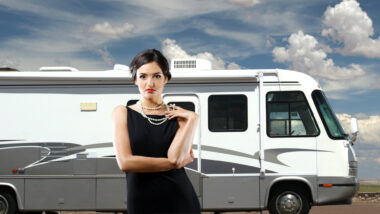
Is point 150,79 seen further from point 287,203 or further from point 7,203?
point 7,203

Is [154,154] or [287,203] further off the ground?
[154,154]

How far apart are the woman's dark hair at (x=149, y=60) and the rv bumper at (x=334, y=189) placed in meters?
6.89

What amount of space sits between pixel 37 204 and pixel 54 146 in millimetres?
1136

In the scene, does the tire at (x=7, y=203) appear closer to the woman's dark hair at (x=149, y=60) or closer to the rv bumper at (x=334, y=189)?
the rv bumper at (x=334, y=189)

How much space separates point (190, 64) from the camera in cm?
873

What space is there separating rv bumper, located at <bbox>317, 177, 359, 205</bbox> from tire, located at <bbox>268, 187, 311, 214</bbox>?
12.2 inches

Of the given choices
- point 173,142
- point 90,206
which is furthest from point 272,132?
point 173,142

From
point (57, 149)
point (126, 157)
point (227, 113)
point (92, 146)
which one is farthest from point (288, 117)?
point (126, 157)

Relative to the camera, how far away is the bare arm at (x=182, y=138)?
1.89m

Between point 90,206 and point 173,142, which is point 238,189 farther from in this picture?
point 173,142

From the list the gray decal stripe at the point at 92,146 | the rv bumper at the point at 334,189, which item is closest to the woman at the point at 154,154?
the gray decal stripe at the point at 92,146

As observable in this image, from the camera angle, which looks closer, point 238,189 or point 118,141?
point 118,141

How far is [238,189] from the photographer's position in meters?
8.15

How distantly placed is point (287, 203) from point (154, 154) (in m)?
6.88
